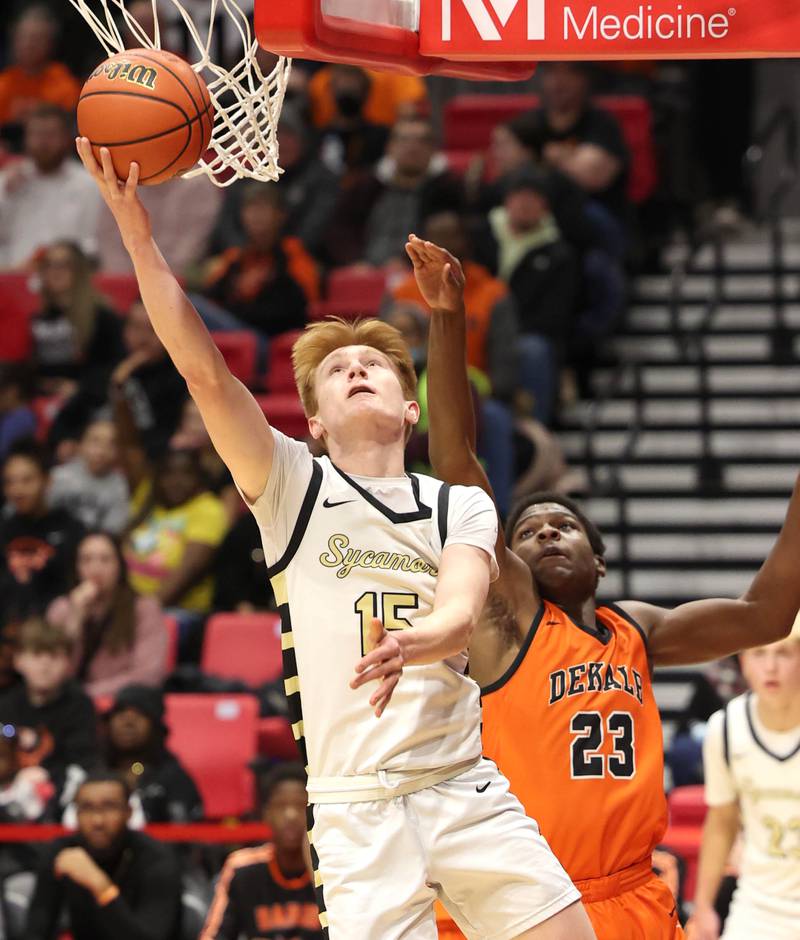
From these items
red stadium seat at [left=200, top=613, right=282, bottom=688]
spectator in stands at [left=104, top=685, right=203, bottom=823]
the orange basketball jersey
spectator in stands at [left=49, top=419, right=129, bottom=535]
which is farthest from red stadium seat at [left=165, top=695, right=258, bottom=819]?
the orange basketball jersey

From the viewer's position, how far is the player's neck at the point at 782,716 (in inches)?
269

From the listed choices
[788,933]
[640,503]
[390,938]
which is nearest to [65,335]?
[640,503]

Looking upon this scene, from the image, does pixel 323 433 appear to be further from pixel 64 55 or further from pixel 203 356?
pixel 64 55

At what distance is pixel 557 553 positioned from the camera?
17.5 ft

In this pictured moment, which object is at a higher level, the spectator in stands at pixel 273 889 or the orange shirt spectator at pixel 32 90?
the orange shirt spectator at pixel 32 90

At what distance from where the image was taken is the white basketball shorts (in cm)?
407

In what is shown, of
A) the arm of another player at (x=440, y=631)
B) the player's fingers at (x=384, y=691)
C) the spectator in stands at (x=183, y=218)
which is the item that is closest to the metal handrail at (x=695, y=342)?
the spectator in stands at (x=183, y=218)

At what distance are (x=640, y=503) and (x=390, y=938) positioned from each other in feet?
22.2

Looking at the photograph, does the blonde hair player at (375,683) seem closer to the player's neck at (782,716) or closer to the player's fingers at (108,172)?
the player's fingers at (108,172)

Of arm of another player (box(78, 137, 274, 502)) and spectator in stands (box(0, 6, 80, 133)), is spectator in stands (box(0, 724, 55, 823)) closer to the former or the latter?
arm of another player (box(78, 137, 274, 502))

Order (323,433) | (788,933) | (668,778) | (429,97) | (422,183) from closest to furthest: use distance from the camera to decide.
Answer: (323,433), (788,933), (668,778), (422,183), (429,97)

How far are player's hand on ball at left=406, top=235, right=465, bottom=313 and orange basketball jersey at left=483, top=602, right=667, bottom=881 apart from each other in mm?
968

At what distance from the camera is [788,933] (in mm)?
6445

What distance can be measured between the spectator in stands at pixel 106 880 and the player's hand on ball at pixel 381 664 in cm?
397
